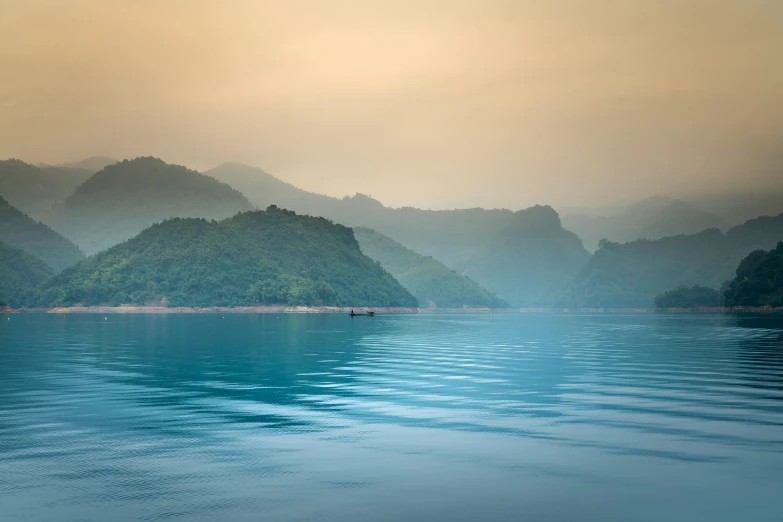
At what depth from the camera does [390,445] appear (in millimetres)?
24016

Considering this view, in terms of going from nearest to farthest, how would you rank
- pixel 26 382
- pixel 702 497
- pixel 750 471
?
1. pixel 702 497
2. pixel 750 471
3. pixel 26 382

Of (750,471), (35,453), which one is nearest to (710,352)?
(750,471)

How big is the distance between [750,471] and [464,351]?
51.8 meters

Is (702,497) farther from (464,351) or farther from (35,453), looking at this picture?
(464,351)

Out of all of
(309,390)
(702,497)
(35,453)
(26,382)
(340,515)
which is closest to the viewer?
(340,515)

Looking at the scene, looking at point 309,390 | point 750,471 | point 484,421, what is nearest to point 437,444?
point 484,421

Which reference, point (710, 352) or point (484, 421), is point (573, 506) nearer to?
point (484, 421)

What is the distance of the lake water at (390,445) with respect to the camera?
17.0m

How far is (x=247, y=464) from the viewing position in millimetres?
20906

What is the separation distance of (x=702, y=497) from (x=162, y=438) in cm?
1715

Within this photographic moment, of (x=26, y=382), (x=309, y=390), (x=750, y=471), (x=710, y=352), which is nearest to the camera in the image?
(x=750, y=471)

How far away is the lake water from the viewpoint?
16984 millimetres

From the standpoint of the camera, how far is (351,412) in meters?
31.2

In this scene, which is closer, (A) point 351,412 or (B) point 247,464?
(B) point 247,464
